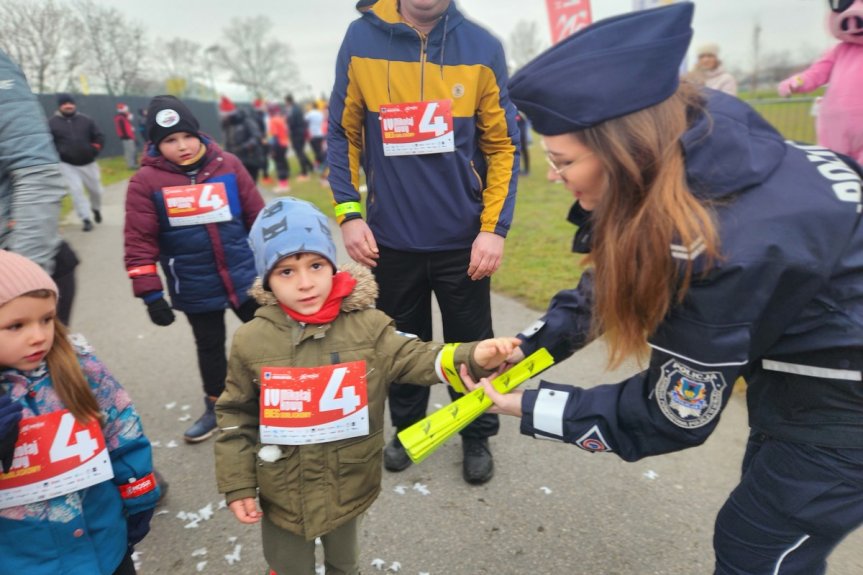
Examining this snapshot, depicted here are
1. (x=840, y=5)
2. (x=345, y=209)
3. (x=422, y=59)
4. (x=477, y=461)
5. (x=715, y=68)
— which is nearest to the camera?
(x=422, y=59)

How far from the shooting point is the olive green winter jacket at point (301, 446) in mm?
1804

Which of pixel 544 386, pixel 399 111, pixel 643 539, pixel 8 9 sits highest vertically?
pixel 8 9

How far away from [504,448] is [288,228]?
1.84m

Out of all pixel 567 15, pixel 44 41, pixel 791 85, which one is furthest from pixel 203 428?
pixel 44 41

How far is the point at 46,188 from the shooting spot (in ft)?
6.56

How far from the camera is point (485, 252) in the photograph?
241cm

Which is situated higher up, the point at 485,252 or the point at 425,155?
the point at 425,155

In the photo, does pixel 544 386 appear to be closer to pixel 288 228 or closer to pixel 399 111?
pixel 288 228

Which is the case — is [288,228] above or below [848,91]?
below

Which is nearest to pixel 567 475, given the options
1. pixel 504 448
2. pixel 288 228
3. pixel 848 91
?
pixel 504 448

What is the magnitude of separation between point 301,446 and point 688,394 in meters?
1.16

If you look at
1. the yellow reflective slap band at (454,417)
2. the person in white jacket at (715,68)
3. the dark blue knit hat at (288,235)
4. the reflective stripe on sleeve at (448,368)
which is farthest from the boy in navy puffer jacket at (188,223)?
the person in white jacket at (715,68)

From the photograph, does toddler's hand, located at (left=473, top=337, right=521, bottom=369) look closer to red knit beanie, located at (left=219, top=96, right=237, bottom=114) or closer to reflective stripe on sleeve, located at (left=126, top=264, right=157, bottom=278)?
reflective stripe on sleeve, located at (left=126, top=264, right=157, bottom=278)

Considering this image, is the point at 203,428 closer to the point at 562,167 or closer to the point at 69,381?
the point at 69,381
